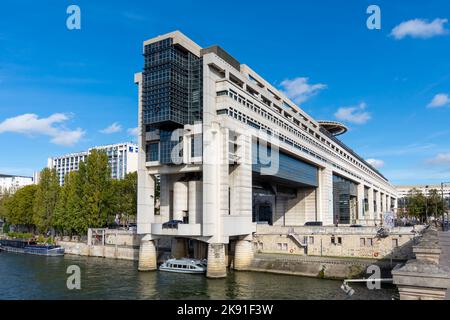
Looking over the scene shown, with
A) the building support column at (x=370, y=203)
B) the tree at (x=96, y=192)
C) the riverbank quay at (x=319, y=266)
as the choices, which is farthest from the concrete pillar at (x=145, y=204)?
the building support column at (x=370, y=203)

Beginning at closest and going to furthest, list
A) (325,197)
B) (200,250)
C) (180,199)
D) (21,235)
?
(180,199) → (200,250) → (325,197) → (21,235)

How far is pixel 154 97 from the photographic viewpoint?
193ft

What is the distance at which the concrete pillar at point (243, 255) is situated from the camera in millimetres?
60750

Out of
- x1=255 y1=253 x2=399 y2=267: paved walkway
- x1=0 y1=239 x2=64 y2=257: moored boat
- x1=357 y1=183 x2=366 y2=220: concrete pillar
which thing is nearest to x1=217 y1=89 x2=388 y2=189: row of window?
x1=357 y1=183 x2=366 y2=220: concrete pillar

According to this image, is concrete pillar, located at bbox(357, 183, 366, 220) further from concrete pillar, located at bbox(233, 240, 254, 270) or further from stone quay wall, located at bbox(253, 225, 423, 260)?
concrete pillar, located at bbox(233, 240, 254, 270)

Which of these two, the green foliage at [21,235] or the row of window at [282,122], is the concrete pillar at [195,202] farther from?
the green foliage at [21,235]

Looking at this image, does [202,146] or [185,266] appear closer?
Answer: [202,146]

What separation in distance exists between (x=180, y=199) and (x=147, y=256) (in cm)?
1052

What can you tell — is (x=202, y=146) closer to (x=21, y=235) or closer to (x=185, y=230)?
(x=185, y=230)

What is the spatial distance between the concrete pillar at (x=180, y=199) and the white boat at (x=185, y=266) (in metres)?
8.01

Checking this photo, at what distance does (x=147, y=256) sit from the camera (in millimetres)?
61219

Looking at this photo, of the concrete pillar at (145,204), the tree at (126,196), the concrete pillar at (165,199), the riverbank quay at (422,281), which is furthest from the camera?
the tree at (126,196)

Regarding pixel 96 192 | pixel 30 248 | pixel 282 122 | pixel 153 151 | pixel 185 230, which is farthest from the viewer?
pixel 30 248

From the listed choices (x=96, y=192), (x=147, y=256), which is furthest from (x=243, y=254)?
(x=96, y=192)
